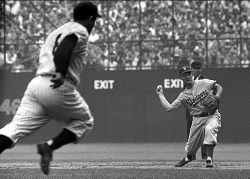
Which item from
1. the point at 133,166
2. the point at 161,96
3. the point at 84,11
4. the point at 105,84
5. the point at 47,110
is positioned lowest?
the point at 133,166

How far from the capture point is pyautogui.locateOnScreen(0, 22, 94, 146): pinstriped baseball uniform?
6.86m

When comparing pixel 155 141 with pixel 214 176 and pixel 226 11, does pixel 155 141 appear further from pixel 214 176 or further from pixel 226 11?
pixel 214 176

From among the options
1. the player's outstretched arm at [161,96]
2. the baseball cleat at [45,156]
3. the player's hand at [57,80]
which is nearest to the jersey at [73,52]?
the player's hand at [57,80]

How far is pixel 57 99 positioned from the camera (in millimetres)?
6844

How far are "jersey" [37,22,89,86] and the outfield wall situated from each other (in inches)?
568

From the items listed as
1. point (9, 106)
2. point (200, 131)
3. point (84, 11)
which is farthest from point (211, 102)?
point (9, 106)

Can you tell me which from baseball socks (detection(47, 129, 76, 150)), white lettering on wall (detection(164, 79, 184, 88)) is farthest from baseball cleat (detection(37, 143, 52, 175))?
white lettering on wall (detection(164, 79, 184, 88))

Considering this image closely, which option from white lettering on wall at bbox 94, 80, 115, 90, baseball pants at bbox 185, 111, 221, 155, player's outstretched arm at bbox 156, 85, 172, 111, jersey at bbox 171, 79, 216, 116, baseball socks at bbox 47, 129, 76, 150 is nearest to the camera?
baseball socks at bbox 47, 129, 76, 150

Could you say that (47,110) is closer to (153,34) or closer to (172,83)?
(172,83)

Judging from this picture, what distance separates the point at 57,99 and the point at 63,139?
1.58 feet

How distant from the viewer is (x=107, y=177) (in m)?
9.66

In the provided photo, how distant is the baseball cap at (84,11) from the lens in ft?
23.2

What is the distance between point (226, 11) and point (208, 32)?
1121 mm

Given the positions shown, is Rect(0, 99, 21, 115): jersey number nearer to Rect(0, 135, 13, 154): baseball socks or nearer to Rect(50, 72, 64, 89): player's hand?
Rect(0, 135, 13, 154): baseball socks
